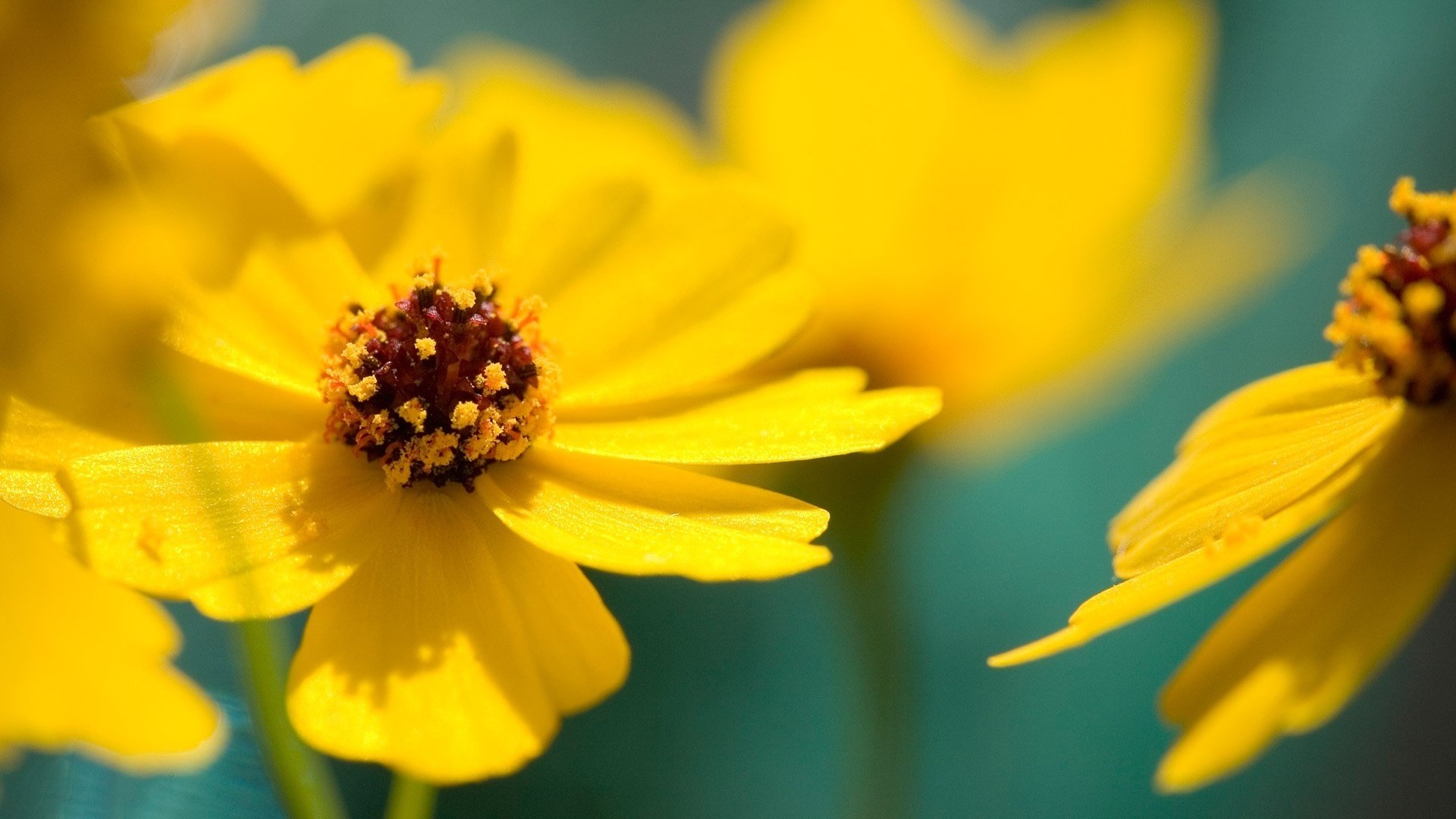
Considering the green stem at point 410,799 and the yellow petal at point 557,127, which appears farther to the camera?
the yellow petal at point 557,127

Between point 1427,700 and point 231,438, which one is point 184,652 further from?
point 1427,700

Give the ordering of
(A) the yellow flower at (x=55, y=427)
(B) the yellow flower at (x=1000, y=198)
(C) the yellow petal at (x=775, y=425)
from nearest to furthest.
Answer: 1. (A) the yellow flower at (x=55, y=427)
2. (C) the yellow petal at (x=775, y=425)
3. (B) the yellow flower at (x=1000, y=198)

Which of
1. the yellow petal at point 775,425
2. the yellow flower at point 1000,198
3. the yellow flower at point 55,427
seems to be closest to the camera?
the yellow flower at point 55,427

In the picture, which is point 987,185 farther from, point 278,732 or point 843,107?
point 278,732

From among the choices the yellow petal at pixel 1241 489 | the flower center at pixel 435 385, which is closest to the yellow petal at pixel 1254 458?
the yellow petal at pixel 1241 489

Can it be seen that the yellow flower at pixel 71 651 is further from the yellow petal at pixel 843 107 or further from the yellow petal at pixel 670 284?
the yellow petal at pixel 843 107

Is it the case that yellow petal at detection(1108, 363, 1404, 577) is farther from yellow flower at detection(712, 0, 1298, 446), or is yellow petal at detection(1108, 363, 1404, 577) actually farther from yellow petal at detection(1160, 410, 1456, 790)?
yellow flower at detection(712, 0, 1298, 446)
